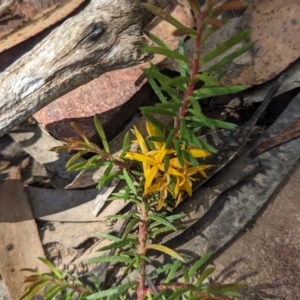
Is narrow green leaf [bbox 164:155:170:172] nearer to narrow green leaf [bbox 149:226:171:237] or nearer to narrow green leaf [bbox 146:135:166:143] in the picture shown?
narrow green leaf [bbox 146:135:166:143]

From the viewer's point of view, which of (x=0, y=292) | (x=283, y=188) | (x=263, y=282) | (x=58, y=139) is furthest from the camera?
(x=58, y=139)

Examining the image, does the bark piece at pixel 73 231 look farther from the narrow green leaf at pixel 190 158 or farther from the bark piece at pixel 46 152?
the narrow green leaf at pixel 190 158

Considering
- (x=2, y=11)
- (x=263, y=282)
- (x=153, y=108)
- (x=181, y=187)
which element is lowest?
(x=263, y=282)

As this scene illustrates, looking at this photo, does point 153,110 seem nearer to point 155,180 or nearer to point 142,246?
point 155,180

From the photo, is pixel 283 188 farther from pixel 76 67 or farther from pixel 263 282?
pixel 76 67

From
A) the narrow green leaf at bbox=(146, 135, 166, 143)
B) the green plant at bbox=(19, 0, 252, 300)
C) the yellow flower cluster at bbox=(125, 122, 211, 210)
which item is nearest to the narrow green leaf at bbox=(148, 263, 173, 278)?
the green plant at bbox=(19, 0, 252, 300)

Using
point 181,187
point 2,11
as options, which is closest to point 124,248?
point 181,187
